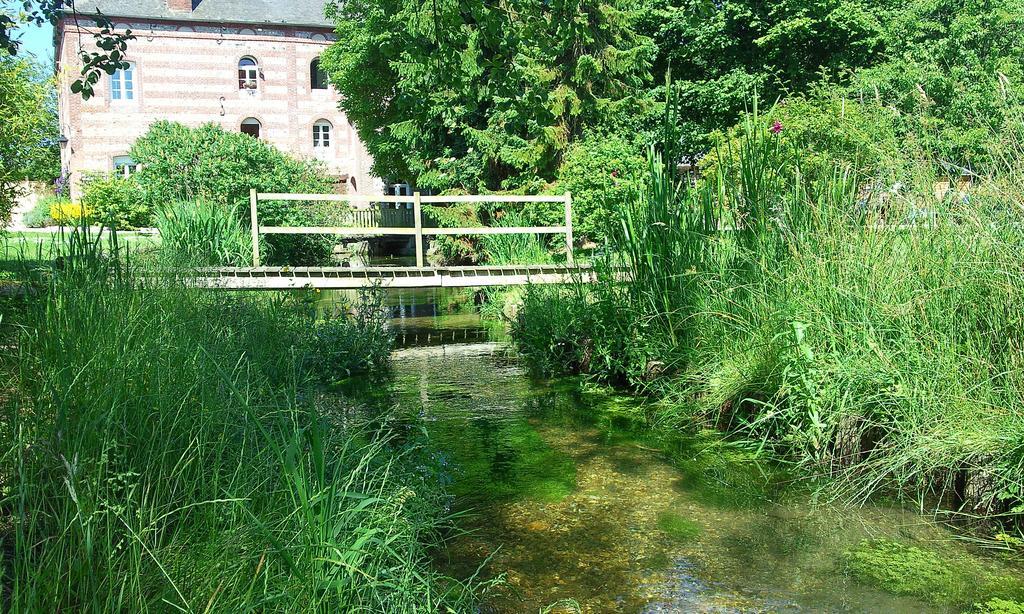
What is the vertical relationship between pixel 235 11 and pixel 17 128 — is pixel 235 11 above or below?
above

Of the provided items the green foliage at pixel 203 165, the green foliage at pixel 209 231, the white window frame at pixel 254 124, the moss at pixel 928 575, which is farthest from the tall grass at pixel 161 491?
the white window frame at pixel 254 124

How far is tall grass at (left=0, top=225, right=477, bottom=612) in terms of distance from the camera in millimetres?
1816

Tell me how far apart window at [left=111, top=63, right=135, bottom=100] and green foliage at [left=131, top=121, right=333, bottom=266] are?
15.2 meters

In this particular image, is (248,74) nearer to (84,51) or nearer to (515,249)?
(515,249)

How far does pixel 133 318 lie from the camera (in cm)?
308

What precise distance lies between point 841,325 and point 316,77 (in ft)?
96.9

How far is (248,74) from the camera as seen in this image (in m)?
29.8

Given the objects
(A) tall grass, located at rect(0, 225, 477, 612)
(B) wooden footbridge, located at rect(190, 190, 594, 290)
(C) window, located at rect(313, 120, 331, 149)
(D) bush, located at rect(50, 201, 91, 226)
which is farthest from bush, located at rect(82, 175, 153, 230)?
(A) tall grass, located at rect(0, 225, 477, 612)

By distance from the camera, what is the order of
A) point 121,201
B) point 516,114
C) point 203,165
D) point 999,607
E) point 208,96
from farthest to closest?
1. point 208,96
2. point 121,201
3. point 203,165
4. point 516,114
5. point 999,607

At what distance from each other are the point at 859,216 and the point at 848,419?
3.88 feet

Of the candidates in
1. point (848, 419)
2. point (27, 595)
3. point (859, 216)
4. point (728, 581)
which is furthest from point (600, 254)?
point (27, 595)

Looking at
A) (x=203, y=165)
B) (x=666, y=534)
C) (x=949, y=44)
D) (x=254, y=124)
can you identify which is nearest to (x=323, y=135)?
(x=254, y=124)

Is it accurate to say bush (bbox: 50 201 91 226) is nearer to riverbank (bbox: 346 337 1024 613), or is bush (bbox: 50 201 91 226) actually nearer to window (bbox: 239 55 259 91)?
riverbank (bbox: 346 337 1024 613)

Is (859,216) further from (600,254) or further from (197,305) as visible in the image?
(600,254)
